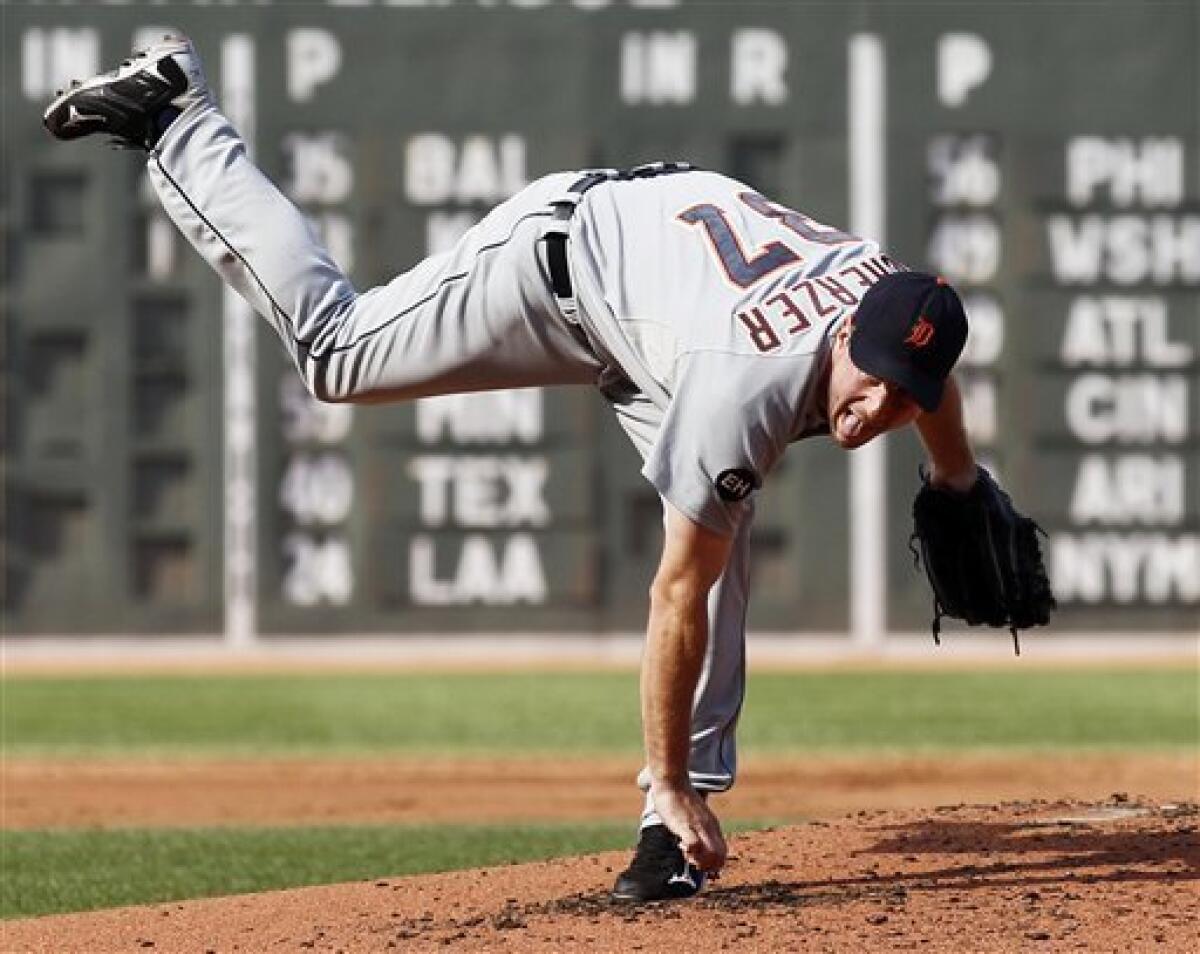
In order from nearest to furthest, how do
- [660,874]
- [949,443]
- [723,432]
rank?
[723,432] → [660,874] → [949,443]

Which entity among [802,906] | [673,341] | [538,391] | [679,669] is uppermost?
[538,391]

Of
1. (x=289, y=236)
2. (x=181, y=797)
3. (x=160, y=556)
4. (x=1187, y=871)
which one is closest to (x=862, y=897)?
(x=1187, y=871)

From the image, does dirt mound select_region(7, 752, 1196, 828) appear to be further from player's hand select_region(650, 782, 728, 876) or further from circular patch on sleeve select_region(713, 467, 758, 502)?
circular patch on sleeve select_region(713, 467, 758, 502)

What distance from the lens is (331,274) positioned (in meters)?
4.28

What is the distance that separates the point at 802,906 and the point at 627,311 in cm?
105

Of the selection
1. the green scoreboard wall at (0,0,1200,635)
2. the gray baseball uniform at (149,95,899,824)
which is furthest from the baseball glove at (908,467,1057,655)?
the green scoreboard wall at (0,0,1200,635)

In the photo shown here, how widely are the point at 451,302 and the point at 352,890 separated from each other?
46.2 inches

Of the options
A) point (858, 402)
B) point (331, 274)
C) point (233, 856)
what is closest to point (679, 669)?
point (858, 402)

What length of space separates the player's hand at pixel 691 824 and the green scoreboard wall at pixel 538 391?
973 centimetres

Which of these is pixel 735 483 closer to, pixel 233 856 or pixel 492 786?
pixel 233 856

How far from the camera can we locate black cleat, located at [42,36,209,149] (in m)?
4.35

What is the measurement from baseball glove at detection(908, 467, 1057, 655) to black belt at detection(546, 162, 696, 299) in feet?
2.60

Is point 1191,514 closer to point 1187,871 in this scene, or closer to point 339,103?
point 339,103

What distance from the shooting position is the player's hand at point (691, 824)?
3.71 meters
